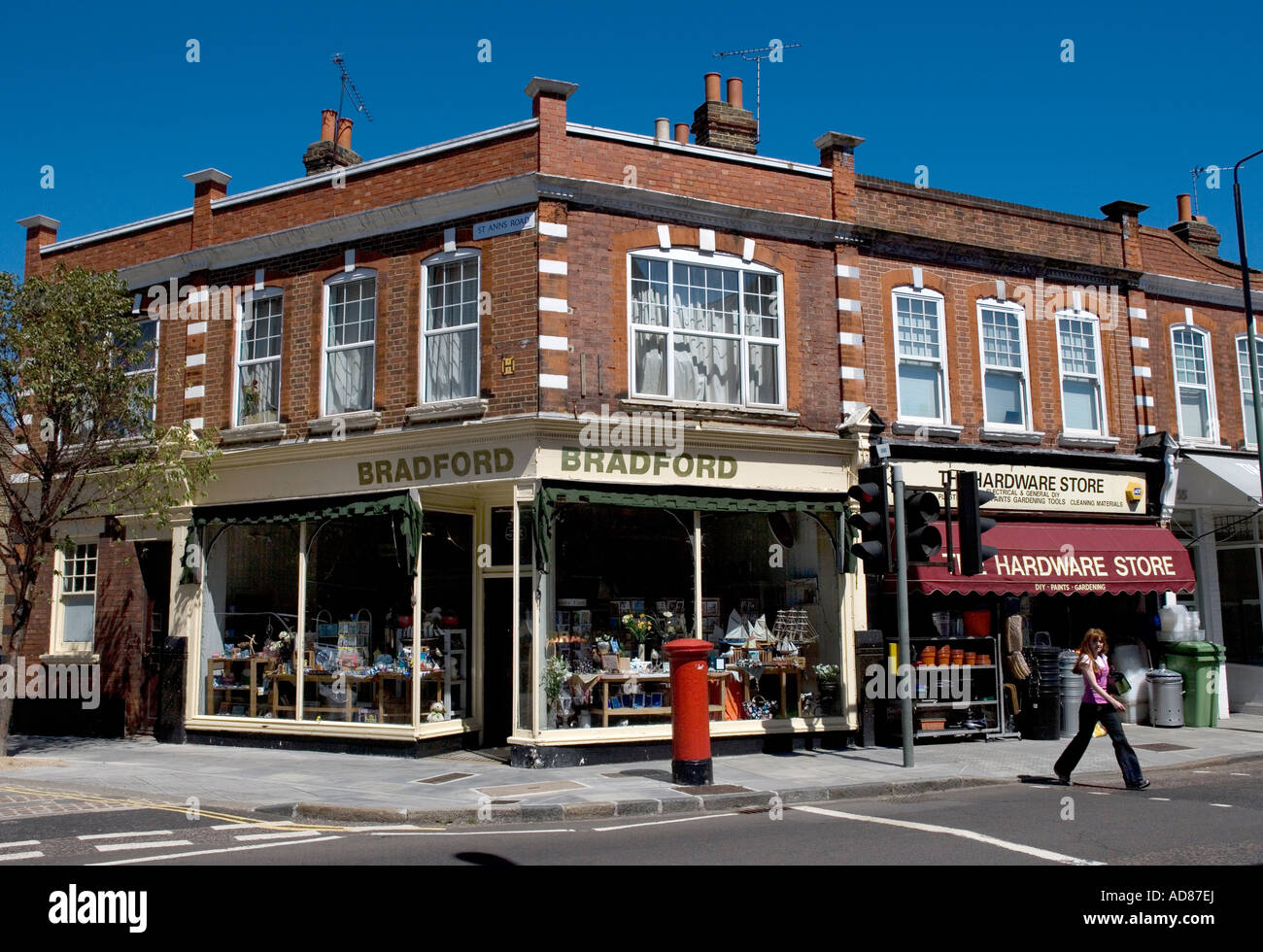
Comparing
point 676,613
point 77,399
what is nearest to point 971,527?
point 676,613

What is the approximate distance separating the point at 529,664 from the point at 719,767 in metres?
2.83

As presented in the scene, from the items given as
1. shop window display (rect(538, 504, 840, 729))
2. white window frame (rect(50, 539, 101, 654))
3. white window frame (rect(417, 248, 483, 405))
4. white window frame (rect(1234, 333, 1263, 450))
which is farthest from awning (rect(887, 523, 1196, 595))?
white window frame (rect(50, 539, 101, 654))

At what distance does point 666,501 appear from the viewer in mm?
14719

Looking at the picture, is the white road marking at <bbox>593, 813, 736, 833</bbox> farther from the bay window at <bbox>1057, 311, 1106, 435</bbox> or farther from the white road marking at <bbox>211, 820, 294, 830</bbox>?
the bay window at <bbox>1057, 311, 1106, 435</bbox>

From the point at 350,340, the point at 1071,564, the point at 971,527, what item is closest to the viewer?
the point at 971,527

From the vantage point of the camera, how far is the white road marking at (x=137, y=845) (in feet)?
28.8

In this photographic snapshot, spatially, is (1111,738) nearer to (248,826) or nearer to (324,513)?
(248,826)

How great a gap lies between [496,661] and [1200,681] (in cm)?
1123

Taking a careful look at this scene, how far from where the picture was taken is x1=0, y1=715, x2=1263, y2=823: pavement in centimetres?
1088

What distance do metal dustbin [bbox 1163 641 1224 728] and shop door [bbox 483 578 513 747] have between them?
1088 cm

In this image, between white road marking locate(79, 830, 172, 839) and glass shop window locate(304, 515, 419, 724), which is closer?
white road marking locate(79, 830, 172, 839)

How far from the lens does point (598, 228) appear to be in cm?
1501
